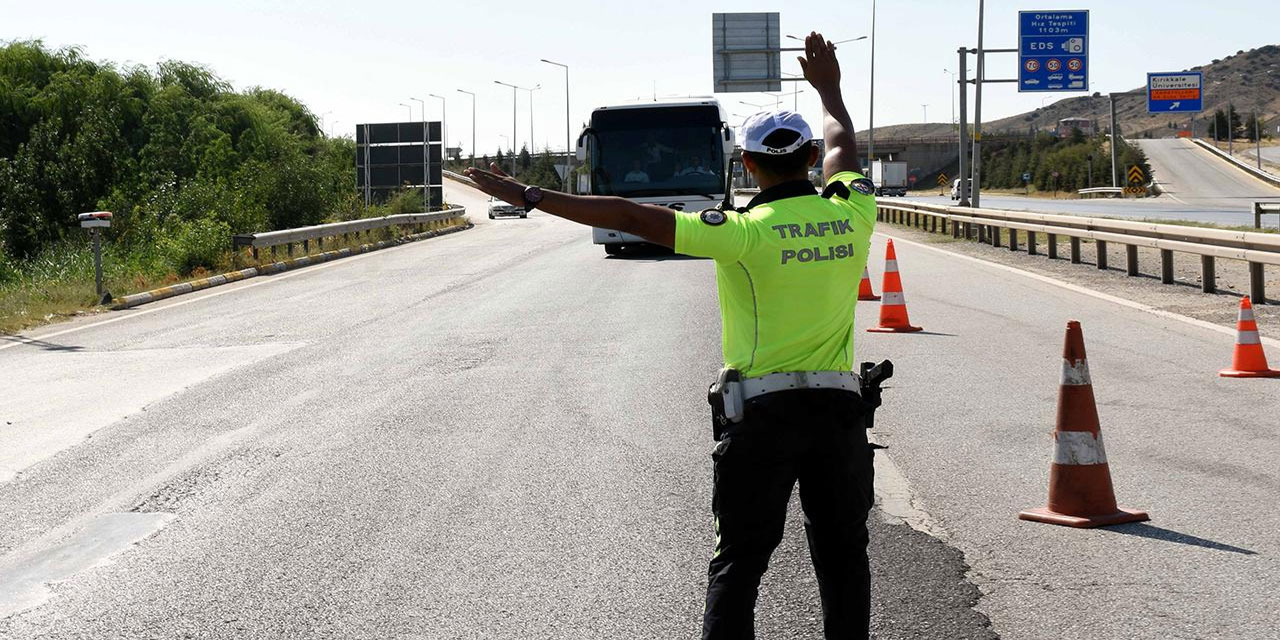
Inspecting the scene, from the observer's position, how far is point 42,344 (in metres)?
14.9

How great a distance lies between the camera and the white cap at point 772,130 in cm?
376

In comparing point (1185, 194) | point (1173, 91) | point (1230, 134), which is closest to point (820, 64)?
point (1173, 91)

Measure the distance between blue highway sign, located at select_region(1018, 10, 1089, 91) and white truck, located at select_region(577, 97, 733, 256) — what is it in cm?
2108

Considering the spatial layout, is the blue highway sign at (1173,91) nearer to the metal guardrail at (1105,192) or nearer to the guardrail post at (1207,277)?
the metal guardrail at (1105,192)

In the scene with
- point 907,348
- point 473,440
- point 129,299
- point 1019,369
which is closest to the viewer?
point 473,440

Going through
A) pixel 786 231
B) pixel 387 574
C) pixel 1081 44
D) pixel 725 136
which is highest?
pixel 1081 44

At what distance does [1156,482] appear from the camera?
6.96 metres

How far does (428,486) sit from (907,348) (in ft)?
21.7

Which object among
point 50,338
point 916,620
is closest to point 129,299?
point 50,338

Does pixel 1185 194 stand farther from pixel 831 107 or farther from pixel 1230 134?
pixel 831 107

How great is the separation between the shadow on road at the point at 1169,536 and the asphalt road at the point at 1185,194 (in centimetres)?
3919

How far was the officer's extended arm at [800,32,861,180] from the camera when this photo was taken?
435 centimetres

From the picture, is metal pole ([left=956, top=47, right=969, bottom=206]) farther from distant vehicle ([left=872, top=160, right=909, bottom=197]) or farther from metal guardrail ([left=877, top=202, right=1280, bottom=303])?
distant vehicle ([left=872, top=160, right=909, bottom=197])

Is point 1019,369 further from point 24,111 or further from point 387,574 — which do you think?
point 24,111
